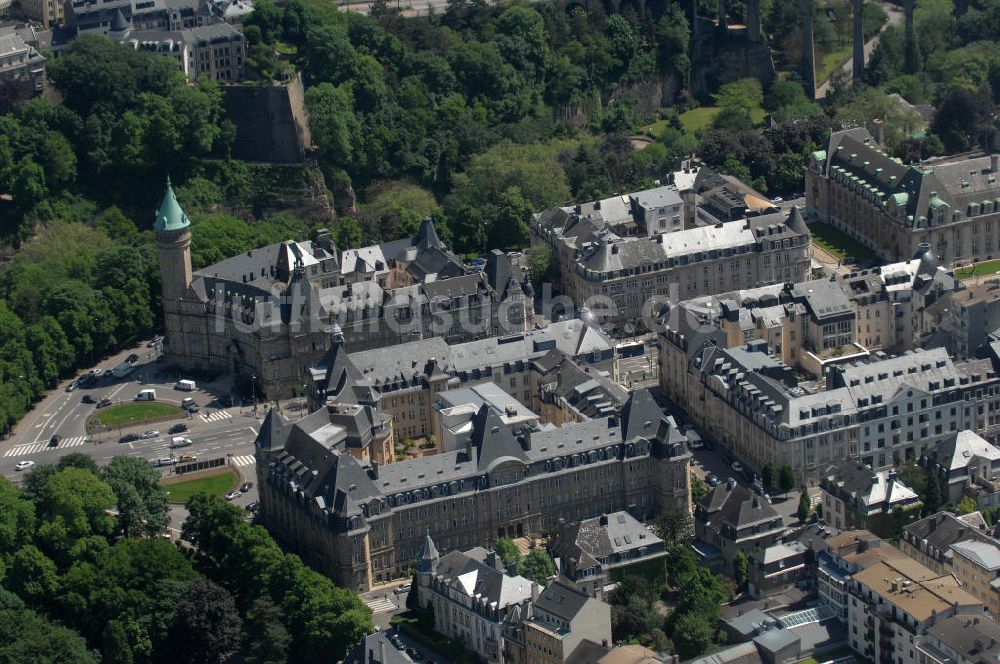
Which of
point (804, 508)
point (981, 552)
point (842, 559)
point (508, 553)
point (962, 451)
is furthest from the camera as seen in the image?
point (962, 451)

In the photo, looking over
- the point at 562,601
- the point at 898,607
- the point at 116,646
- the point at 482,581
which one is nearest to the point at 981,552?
the point at 898,607

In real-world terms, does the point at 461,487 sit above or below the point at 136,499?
above

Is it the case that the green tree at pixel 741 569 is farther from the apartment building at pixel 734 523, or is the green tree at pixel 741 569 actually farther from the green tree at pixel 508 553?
the green tree at pixel 508 553

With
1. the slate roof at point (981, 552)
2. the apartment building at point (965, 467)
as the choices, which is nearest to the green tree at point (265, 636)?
the slate roof at point (981, 552)

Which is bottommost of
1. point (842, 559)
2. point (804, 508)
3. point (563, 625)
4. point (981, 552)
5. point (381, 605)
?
point (381, 605)

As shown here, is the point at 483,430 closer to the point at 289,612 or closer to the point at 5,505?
the point at 289,612

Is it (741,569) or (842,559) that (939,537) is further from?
(741,569)
